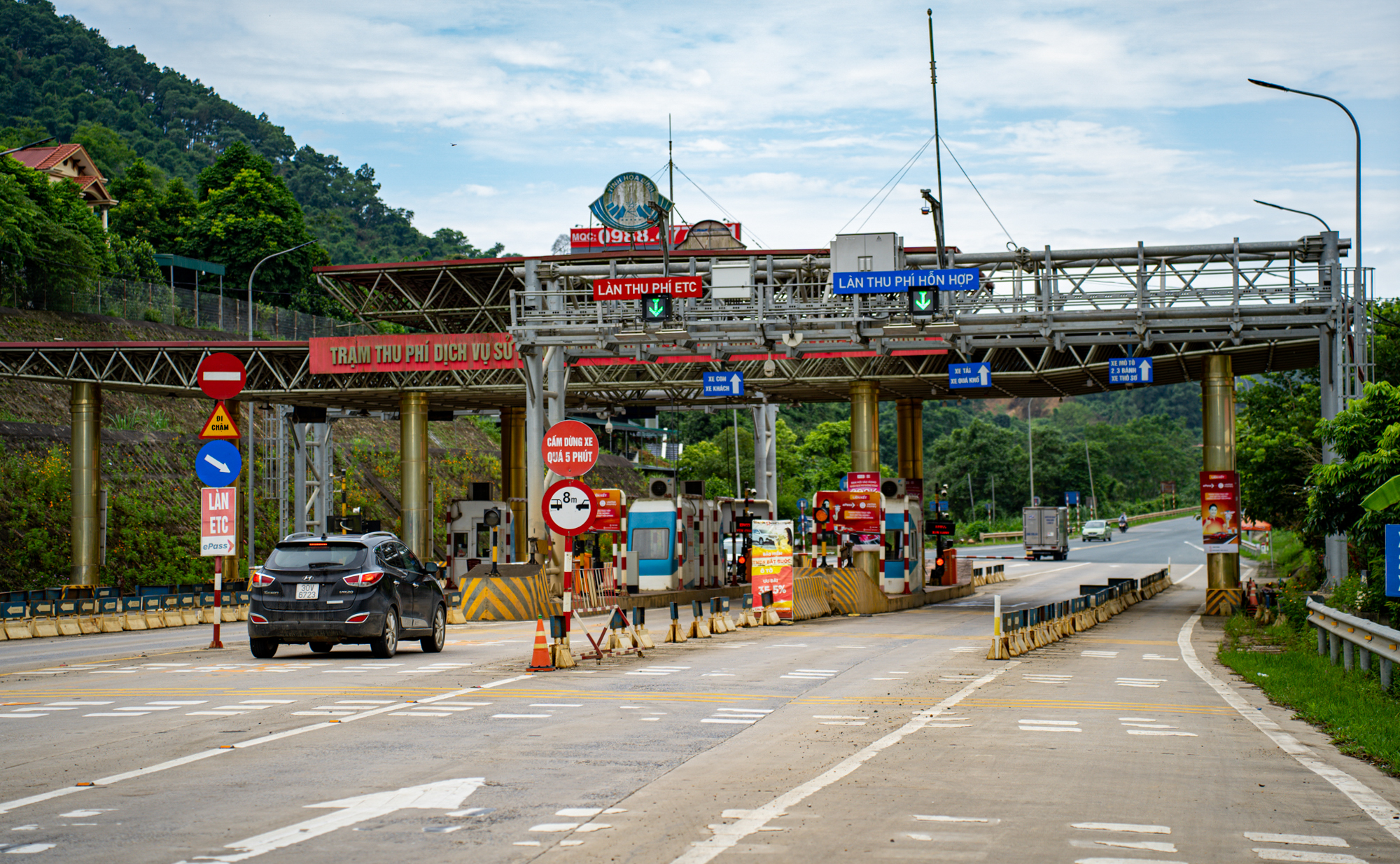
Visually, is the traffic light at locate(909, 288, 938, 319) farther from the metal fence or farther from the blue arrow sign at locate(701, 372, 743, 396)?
the metal fence

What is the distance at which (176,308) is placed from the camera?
65.6 meters

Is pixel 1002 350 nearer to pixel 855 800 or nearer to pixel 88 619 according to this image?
pixel 88 619

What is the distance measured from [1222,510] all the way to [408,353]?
Result: 24346 millimetres

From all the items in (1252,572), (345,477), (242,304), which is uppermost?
(242,304)

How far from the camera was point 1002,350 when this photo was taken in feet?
134

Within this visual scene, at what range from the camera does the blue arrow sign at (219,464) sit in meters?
20.2

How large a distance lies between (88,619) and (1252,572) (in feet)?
176

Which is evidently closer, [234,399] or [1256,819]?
[1256,819]

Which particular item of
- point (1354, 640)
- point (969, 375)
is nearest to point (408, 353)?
point (969, 375)

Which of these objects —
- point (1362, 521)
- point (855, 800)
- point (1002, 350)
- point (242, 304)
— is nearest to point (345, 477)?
point (242, 304)

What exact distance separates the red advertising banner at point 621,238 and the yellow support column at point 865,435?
6747 mm

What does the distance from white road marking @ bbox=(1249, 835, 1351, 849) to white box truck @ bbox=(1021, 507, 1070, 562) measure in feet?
238

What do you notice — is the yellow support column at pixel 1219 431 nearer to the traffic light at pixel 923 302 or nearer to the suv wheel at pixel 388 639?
the traffic light at pixel 923 302

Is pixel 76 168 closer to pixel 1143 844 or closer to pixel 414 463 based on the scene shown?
pixel 414 463
